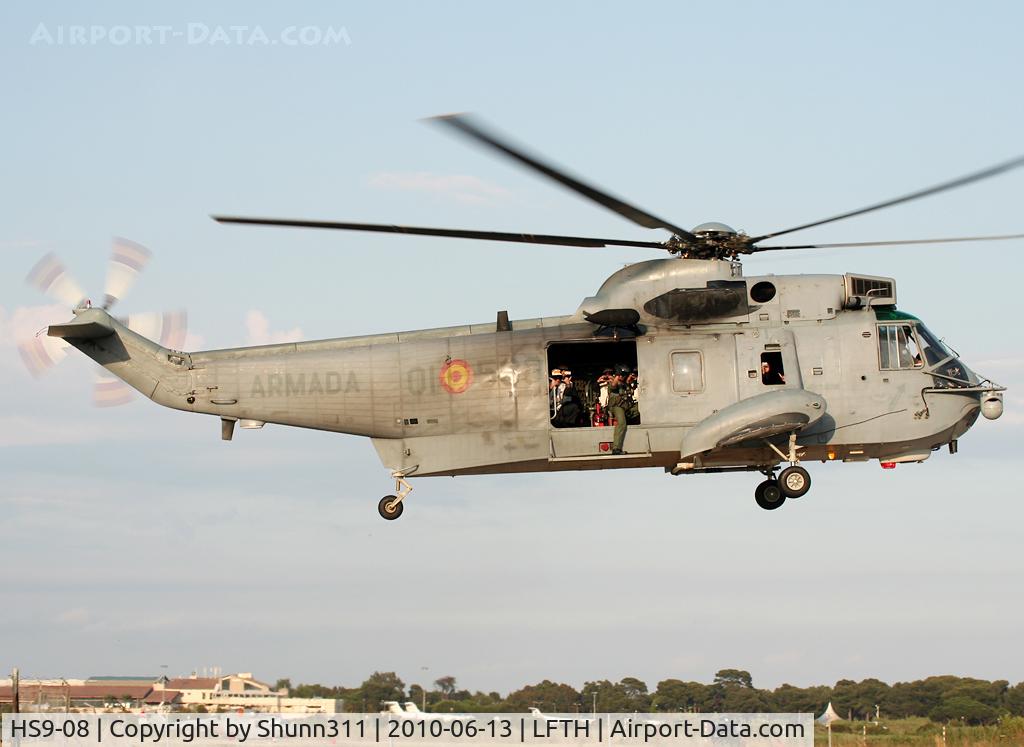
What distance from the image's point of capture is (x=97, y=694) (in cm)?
3331

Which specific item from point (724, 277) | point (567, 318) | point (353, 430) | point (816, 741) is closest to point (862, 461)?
point (724, 277)

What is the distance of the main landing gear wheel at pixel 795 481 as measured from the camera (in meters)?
Result: 21.2

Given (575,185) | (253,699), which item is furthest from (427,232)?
(253,699)

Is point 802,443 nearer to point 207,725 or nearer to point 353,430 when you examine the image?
point 353,430

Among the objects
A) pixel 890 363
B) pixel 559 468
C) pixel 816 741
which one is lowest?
pixel 816 741

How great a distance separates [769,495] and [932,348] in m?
3.70

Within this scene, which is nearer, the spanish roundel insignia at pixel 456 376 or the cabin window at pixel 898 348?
the spanish roundel insignia at pixel 456 376

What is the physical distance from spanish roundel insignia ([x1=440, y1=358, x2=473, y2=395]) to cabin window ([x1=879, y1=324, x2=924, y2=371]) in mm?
6842

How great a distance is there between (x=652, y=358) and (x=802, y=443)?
282 cm

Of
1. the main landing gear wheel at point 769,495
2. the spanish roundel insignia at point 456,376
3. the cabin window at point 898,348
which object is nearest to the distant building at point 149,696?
the spanish roundel insignia at point 456,376

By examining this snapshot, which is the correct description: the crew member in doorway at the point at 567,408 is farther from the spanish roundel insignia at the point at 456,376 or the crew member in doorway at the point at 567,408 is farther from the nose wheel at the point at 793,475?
the nose wheel at the point at 793,475

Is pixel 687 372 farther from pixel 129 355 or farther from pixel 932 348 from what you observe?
pixel 129 355

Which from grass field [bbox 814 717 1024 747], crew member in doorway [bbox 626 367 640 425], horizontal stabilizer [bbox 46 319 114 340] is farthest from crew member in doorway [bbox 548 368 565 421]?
grass field [bbox 814 717 1024 747]

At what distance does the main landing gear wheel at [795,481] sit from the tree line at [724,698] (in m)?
9.08
